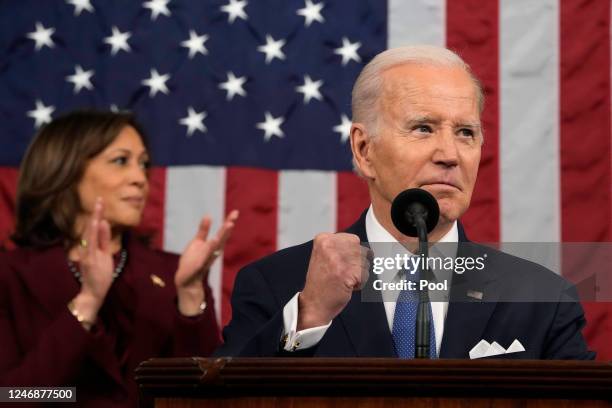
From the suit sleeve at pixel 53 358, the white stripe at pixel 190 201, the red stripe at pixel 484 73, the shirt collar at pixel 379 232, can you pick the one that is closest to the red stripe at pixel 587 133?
the red stripe at pixel 484 73

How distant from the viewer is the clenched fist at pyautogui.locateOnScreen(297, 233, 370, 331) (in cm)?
192

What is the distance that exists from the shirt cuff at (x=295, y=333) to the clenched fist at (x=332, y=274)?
0.05ft

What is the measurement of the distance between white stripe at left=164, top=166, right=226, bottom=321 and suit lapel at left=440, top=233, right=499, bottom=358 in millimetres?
2035

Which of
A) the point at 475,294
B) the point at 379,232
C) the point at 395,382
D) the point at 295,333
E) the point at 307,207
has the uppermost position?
the point at 307,207

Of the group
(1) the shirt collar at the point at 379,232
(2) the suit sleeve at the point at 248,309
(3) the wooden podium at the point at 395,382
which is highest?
(1) the shirt collar at the point at 379,232

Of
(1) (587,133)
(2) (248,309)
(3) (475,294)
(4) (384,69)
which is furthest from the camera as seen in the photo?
(1) (587,133)

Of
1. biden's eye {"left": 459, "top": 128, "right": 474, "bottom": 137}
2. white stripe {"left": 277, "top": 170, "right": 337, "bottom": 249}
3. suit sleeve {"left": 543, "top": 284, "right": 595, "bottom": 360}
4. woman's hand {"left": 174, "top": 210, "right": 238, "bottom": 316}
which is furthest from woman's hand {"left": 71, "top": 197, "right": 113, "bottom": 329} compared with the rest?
suit sleeve {"left": 543, "top": 284, "right": 595, "bottom": 360}

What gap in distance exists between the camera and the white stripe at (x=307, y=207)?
4102 mm

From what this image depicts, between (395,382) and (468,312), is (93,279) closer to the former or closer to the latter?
(468,312)

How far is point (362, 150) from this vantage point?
2.61 metres

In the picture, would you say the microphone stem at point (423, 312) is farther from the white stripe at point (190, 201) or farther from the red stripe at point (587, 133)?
the white stripe at point (190, 201)

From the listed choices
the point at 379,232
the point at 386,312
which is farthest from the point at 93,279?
the point at 386,312

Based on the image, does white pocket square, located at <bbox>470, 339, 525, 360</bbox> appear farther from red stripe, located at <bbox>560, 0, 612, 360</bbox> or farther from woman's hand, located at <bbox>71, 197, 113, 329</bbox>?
red stripe, located at <bbox>560, 0, 612, 360</bbox>

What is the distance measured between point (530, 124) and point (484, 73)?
0.26 meters
